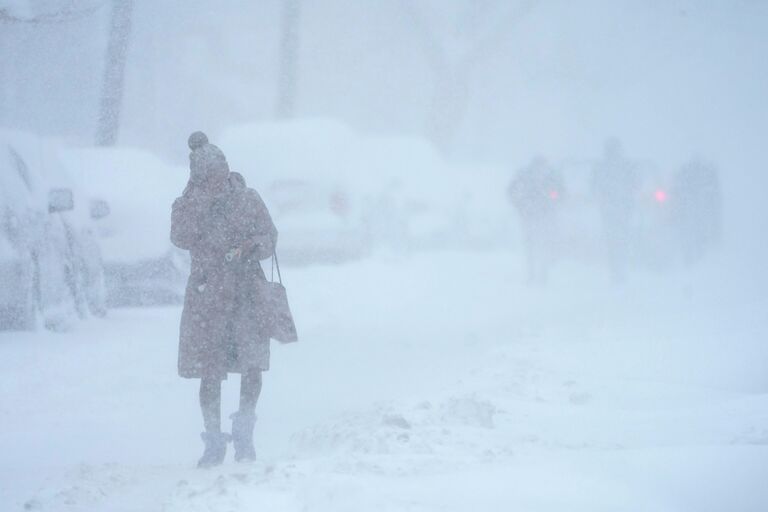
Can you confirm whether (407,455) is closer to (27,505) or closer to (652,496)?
(652,496)

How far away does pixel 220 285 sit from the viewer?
4.76m

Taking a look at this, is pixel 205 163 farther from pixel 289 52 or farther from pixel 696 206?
pixel 289 52

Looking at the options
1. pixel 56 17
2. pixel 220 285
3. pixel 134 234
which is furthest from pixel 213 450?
pixel 56 17

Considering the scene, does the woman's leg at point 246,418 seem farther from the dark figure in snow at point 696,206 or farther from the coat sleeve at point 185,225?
the dark figure in snow at point 696,206

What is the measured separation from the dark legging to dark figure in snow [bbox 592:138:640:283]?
30.2ft

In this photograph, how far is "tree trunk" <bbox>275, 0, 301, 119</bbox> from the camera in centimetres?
1911

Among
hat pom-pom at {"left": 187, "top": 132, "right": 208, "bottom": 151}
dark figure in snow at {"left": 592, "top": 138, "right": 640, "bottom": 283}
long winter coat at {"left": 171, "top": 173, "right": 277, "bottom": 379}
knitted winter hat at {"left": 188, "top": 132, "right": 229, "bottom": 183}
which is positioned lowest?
long winter coat at {"left": 171, "top": 173, "right": 277, "bottom": 379}

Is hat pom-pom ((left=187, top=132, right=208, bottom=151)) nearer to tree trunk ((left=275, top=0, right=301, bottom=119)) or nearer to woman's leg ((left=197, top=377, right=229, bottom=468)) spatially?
woman's leg ((left=197, top=377, right=229, bottom=468))

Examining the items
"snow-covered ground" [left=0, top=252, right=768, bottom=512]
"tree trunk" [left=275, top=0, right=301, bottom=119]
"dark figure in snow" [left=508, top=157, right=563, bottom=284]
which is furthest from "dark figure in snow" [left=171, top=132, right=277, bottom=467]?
"tree trunk" [left=275, top=0, right=301, bottom=119]

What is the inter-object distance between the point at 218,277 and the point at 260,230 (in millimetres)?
296

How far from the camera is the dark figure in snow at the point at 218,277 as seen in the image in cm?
473

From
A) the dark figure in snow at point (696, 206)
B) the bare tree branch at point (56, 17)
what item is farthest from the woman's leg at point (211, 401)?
the dark figure in snow at point (696, 206)

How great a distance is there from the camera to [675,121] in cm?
2002

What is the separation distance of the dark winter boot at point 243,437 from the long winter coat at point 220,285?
0.25 metres
